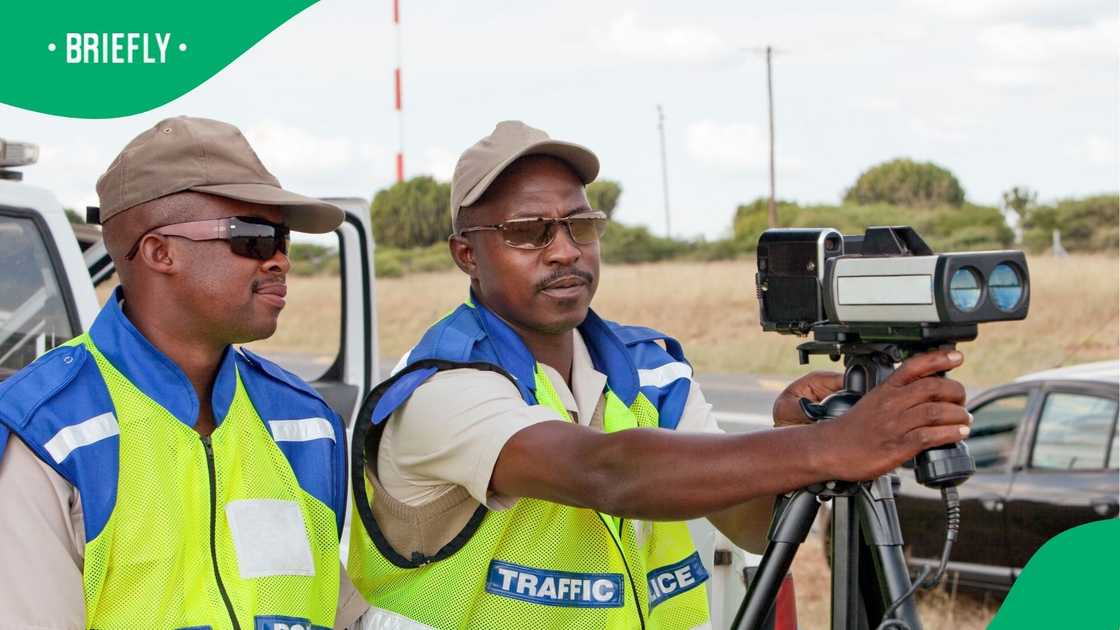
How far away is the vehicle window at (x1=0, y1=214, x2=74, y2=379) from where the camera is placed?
3734mm

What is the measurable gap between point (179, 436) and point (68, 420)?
0.65 ft

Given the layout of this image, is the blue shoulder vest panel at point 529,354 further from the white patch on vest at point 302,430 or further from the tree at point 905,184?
the tree at point 905,184

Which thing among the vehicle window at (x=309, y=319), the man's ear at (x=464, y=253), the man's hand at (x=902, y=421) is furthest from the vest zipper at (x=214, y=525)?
the vehicle window at (x=309, y=319)

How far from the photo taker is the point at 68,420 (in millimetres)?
2361

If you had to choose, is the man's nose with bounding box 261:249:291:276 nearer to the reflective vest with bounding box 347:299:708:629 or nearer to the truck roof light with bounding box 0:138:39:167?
the reflective vest with bounding box 347:299:708:629

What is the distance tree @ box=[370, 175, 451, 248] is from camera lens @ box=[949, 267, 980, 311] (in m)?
37.5

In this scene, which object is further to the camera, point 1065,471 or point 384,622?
point 1065,471

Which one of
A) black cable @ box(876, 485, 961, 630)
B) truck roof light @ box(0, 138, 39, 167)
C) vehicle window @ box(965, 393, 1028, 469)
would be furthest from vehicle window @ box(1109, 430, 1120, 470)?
truck roof light @ box(0, 138, 39, 167)

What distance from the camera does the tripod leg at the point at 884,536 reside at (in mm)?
2244

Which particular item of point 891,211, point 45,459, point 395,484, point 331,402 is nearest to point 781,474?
point 395,484

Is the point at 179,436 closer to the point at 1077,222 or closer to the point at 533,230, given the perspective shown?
the point at 533,230

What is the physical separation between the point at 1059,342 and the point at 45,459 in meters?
22.1

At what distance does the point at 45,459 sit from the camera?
2.30 metres

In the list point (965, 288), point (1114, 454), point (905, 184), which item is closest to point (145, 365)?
point (965, 288)
